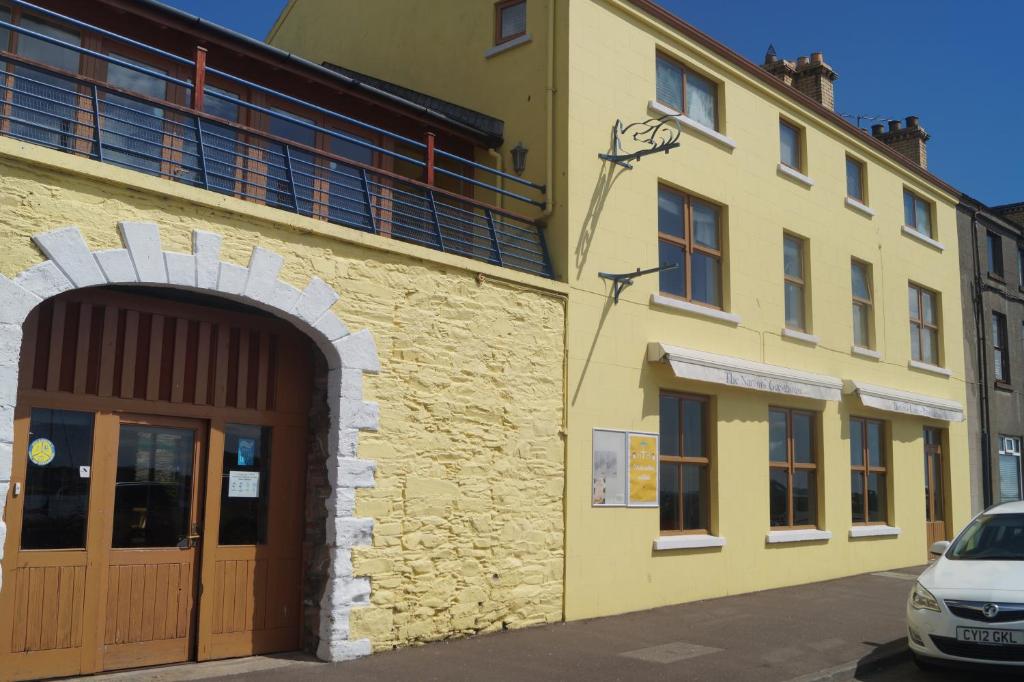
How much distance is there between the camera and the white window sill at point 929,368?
1809 cm

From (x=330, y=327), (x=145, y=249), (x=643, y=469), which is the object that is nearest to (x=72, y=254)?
(x=145, y=249)

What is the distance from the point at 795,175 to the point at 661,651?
899cm

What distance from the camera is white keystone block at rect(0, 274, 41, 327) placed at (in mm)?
6723

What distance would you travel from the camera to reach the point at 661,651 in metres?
9.31

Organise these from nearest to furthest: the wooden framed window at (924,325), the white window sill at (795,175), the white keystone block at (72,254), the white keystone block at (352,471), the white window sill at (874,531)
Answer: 1. the white keystone block at (72,254)
2. the white keystone block at (352,471)
3. the white window sill at (795,175)
4. the white window sill at (874,531)
5. the wooden framed window at (924,325)

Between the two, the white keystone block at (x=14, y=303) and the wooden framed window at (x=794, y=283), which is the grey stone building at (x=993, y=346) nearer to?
the wooden framed window at (x=794, y=283)

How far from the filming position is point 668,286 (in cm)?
1304

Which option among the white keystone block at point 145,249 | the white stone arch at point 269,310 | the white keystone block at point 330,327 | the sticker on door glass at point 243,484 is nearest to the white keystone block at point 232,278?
the white stone arch at point 269,310

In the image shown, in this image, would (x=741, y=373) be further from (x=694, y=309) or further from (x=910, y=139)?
(x=910, y=139)

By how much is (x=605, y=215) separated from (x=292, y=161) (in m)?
4.25

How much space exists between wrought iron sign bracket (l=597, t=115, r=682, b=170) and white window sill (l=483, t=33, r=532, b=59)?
165cm

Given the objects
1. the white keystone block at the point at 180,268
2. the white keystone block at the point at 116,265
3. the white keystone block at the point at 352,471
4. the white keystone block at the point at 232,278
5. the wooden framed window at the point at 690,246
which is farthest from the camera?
the wooden framed window at the point at 690,246

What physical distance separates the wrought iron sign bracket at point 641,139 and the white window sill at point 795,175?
2787 mm

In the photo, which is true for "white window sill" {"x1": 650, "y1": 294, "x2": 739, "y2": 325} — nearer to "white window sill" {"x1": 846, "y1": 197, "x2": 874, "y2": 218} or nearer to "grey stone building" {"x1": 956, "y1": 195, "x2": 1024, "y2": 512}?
"white window sill" {"x1": 846, "y1": 197, "x2": 874, "y2": 218}
